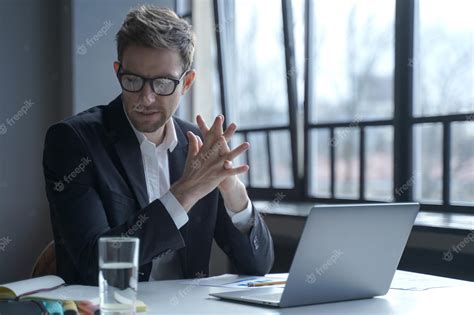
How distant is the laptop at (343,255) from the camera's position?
1461 millimetres

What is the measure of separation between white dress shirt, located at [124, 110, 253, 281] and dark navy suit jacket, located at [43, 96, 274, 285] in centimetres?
2

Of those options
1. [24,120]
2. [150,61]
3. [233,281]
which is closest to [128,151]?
[150,61]

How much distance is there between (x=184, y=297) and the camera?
1.65m

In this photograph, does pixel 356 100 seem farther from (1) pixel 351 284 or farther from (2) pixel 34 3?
(1) pixel 351 284

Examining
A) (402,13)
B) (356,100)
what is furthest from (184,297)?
(356,100)

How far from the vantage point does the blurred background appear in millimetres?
3535

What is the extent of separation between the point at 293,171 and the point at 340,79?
671 mm

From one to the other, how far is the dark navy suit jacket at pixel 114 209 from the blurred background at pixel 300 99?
1162mm

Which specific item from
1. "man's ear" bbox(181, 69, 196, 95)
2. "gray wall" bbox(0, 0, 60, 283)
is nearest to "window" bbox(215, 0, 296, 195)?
"gray wall" bbox(0, 0, 60, 283)

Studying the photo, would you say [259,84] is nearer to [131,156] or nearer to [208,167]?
[131,156]

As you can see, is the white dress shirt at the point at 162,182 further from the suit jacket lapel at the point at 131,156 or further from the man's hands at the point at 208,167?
the man's hands at the point at 208,167

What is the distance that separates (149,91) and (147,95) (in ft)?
0.04

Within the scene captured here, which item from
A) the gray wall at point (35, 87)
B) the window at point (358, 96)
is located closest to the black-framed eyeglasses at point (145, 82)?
the window at point (358, 96)

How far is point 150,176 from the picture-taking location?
2.21 meters
